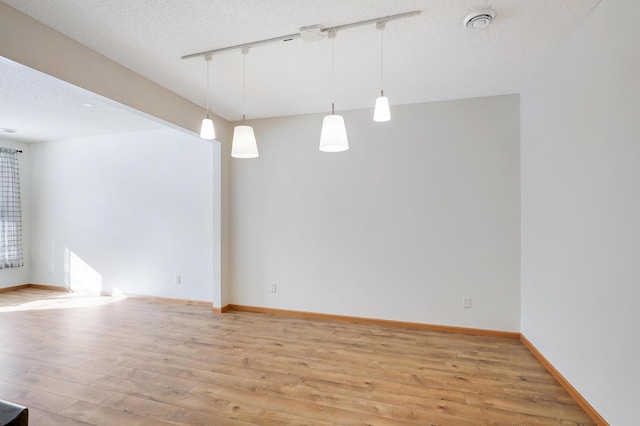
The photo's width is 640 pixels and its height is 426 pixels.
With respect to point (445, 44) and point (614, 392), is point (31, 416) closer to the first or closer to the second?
point (614, 392)

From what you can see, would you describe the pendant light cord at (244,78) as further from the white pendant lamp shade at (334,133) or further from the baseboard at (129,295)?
the baseboard at (129,295)

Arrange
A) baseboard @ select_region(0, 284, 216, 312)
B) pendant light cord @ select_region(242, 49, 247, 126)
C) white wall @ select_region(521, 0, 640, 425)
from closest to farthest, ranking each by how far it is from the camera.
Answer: white wall @ select_region(521, 0, 640, 425), pendant light cord @ select_region(242, 49, 247, 126), baseboard @ select_region(0, 284, 216, 312)

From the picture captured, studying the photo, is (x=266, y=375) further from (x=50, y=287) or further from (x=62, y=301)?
(x=50, y=287)

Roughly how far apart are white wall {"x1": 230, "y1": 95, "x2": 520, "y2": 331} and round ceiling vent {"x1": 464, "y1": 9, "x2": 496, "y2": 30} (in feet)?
4.61

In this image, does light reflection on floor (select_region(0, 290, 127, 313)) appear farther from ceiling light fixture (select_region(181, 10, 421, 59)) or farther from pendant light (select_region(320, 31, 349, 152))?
pendant light (select_region(320, 31, 349, 152))

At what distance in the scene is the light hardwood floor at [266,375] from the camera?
1909mm

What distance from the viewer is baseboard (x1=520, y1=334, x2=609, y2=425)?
182cm

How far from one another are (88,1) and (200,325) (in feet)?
10.7

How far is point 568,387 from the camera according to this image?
7.02 ft

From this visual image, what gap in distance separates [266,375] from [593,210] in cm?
275

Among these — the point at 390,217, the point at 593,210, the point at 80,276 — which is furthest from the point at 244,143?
the point at 80,276

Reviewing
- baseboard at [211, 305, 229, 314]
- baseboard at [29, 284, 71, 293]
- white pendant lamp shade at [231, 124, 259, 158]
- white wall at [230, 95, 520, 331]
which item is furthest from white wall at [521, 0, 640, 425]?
baseboard at [29, 284, 71, 293]

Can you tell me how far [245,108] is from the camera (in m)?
3.59

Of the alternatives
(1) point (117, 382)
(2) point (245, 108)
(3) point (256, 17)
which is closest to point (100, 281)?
(1) point (117, 382)
